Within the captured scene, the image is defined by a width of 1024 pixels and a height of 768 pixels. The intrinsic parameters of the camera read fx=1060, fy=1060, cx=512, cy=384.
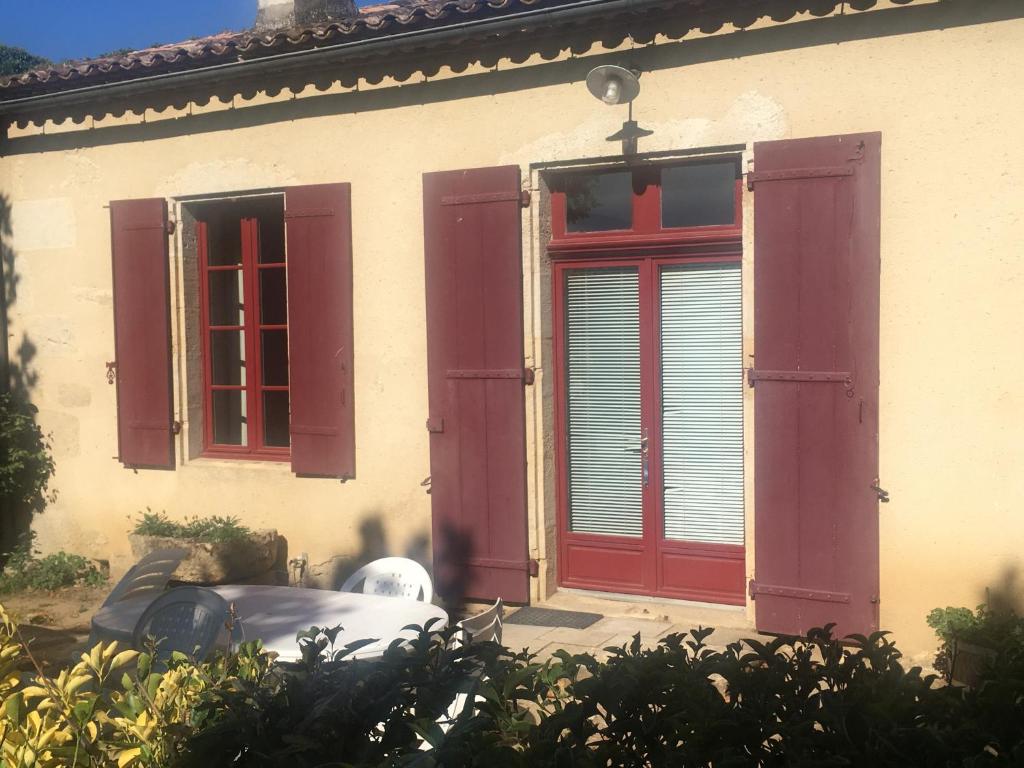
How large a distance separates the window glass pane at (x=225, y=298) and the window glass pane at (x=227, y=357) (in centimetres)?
9

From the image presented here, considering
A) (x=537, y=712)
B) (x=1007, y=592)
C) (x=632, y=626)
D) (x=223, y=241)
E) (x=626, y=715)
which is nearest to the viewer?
(x=626, y=715)

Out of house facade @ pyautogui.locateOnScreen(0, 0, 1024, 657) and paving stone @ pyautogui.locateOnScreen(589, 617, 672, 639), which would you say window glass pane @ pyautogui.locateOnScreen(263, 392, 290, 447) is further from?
paving stone @ pyautogui.locateOnScreen(589, 617, 672, 639)

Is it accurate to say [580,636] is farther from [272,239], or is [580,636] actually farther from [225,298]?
[225,298]

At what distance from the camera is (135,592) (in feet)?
15.5

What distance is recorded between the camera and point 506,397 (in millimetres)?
6117

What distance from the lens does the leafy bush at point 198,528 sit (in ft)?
22.0

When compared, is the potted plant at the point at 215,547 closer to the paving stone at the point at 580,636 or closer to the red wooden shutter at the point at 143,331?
the red wooden shutter at the point at 143,331

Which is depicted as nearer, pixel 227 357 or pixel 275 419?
pixel 275 419

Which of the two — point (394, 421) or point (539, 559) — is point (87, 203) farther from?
point (539, 559)

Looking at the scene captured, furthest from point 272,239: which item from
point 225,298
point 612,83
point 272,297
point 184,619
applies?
point 184,619

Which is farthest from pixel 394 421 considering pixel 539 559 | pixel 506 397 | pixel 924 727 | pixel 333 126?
pixel 924 727

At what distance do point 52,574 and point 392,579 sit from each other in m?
3.46

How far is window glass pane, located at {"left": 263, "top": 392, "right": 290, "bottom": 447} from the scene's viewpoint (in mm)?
7199

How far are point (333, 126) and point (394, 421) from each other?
74.9 inches
